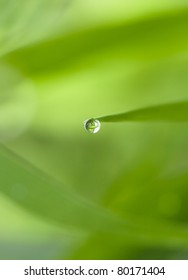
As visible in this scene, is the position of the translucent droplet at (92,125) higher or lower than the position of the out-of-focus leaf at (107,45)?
lower

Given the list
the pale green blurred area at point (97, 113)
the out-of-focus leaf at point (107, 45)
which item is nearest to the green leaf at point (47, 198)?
the pale green blurred area at point (97, 113)

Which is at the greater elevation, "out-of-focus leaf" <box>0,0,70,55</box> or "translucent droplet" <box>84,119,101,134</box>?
"out-of-focus leaf" <box>0,0,70,55</box>

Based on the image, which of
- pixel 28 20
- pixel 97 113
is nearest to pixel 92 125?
pixel 97 113

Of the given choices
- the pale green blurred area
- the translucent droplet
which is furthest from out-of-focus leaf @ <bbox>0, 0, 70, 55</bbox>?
the translucent droplet

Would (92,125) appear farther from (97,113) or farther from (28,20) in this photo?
(28,20)

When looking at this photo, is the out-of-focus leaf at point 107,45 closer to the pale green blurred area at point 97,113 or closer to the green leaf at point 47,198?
the pale green blurred area at point 97,113

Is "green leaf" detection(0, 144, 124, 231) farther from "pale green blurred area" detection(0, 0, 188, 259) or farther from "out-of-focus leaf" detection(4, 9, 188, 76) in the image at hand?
"out-of-focus leaf" detection(4, 9, 188, 76)

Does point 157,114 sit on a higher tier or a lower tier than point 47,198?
higher
